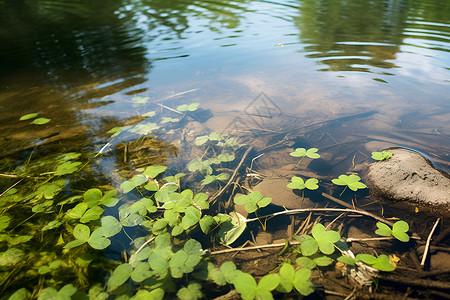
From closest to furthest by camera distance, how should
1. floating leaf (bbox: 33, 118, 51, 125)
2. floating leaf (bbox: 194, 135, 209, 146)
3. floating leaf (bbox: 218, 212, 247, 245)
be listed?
1. floating leaf (bbox: 218, 212, 247, 245)
2. floating leaf (bbox: 194, 135, 209, 146)
3. floating leaf (bbox: 33, 118, 51, 125)

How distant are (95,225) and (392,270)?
68.1 inches

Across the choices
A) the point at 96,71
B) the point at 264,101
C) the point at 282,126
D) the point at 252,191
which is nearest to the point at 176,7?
the point at 96,71

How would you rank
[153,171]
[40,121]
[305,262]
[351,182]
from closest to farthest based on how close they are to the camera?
[305,262] → [351,182] → [153,171] → [40,121]

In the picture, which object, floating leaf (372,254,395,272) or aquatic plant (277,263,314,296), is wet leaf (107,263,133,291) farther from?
floating leaf (372,254,395,272)

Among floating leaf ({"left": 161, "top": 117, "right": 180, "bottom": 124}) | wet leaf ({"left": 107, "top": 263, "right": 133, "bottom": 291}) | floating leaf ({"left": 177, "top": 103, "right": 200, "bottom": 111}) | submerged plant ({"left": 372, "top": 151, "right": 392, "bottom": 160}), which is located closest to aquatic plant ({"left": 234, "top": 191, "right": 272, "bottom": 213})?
wet leaf ({"left": 107, "top": 263, "right": 133, "bottom": 291})

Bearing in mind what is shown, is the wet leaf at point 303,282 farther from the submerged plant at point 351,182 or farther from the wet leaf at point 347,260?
the submerged plant at point 351,182

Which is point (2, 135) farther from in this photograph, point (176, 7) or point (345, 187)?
point (176, 7)

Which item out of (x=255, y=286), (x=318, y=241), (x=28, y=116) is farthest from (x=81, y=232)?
(x=28, y=116)

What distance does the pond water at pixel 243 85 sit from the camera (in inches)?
94.6

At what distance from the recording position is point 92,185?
1.95 metres

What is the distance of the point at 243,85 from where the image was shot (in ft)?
11.9

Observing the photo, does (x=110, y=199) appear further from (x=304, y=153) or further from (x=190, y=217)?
(x=304, y=153)

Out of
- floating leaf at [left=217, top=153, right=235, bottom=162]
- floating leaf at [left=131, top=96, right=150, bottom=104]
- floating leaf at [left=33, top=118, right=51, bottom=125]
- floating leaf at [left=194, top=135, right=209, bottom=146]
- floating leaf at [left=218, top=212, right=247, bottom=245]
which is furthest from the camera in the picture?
floating leaf at [left=131, top=96, right=150, bottom=104]

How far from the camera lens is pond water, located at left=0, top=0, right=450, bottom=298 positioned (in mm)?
2402
